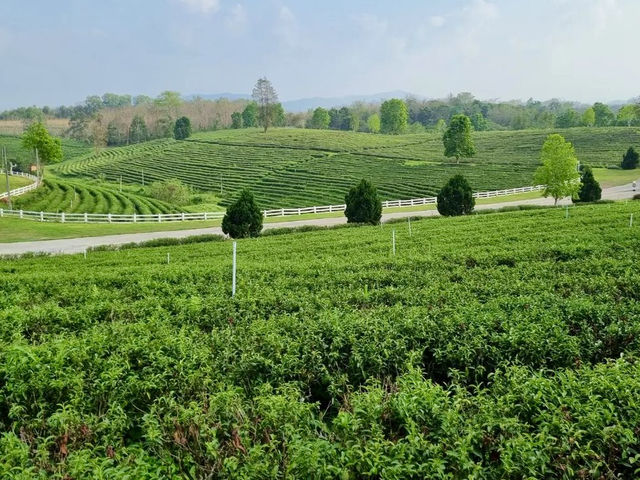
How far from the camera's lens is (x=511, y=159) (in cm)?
8431

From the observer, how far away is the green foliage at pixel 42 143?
54875mm

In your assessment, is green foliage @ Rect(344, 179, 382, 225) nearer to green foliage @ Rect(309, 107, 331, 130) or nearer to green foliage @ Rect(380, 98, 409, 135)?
green foliage @ Rect(380, 98, 409, 135)

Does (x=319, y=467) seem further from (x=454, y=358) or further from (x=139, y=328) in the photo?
(x=139, y=328)

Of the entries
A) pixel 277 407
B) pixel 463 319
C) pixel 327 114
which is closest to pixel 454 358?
pixel 463 319

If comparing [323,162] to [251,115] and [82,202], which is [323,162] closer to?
[82,202]

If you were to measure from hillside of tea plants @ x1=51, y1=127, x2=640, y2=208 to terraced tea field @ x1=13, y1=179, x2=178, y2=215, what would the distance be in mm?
13834

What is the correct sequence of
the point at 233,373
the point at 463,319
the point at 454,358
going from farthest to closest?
the point at 463,319 → the point at 454,358 → the point at 233,373

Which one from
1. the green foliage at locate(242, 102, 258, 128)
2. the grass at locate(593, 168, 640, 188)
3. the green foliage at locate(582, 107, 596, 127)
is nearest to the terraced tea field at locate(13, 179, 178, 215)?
the grass at locate(593, 168, 640, 188)

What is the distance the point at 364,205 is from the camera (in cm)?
3105

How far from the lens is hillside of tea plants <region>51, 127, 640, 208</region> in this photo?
69500 millimetres

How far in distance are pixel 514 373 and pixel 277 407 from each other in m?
2.42

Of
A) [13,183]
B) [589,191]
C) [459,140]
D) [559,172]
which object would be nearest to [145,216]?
[13,183]

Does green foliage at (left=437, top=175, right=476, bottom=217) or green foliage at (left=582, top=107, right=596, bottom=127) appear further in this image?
green foliage at (left=582, top=107, right=596, bottom=127)

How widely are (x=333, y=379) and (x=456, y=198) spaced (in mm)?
28262
